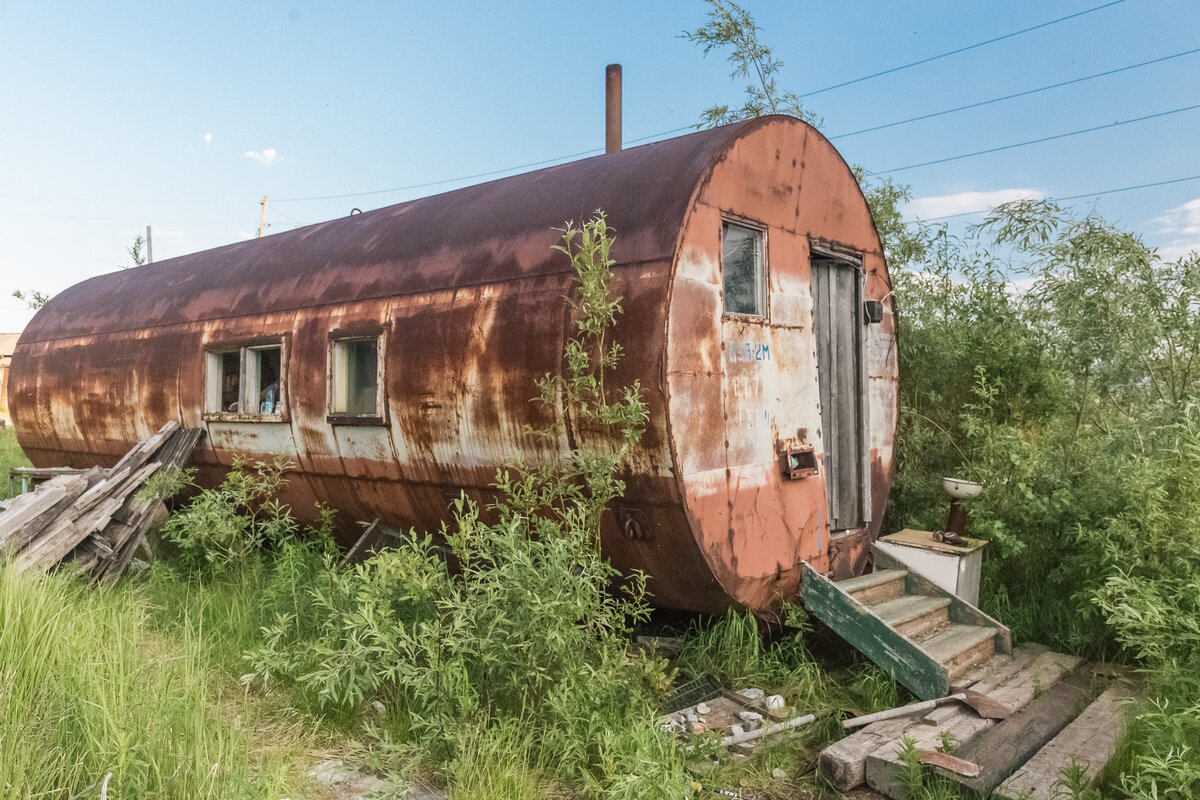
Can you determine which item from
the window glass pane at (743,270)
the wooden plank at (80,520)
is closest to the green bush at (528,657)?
the window glass pane at (743,270)

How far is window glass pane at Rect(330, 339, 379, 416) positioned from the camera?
21.0 feet

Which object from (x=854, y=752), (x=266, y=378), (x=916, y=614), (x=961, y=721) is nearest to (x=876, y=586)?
(x=916, y=614)

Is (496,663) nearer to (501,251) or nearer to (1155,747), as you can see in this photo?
(501,251)

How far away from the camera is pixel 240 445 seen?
24.6 feet

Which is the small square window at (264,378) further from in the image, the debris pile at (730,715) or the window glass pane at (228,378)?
the debris pile at (730,715)

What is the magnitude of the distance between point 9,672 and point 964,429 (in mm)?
7687

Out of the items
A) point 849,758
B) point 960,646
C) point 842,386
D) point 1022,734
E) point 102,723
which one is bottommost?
point 1022,734

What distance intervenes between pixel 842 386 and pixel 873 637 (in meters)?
2.40

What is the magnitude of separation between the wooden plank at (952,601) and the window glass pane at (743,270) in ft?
7.78

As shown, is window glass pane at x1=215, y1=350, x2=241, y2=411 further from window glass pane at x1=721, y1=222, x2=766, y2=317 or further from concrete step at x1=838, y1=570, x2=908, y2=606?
concrete step at x1=838, y1=570, x2=908, y2=606

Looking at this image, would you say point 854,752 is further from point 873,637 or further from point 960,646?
point 960,646

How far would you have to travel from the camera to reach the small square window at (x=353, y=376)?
6391 mm

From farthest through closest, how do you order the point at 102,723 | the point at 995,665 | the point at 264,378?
the point at 264,378
the point at 995,665
the point at 102,723

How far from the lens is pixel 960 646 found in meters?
5.43
